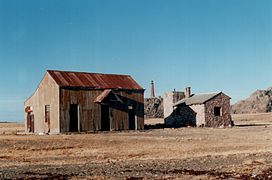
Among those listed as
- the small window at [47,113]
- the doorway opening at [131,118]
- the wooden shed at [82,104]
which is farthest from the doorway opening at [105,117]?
the small window at [47,113]

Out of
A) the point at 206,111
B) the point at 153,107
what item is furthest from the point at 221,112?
the point at 153,107

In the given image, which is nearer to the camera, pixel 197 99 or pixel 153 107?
pixel 197 99

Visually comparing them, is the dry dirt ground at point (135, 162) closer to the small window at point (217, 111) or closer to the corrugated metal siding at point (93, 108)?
the corrugated metal siding at point (93, 108)

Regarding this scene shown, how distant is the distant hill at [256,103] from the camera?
355 ft

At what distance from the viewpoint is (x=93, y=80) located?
51.4 m

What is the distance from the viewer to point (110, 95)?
49906 millimetres

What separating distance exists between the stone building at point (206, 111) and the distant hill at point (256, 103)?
5044cm

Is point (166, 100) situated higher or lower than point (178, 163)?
higher

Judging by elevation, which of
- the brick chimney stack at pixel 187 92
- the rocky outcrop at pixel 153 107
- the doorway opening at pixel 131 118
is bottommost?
the doorway opening at pixel 131 118

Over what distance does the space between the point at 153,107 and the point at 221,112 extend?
98.5 ft

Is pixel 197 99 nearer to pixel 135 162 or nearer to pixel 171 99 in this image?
pixel 171 99

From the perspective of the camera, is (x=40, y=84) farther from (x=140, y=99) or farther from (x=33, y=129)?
(x=140, y=99)

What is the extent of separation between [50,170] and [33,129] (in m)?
34.8

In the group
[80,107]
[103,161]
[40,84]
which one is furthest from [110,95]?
[103,161]
